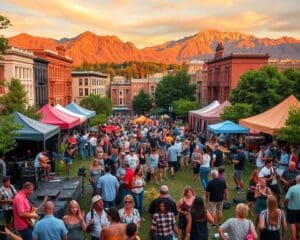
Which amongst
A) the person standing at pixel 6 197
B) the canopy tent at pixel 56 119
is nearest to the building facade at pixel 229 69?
the canopy tent at pixel 56 119

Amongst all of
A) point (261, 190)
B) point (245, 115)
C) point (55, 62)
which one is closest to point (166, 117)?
point (55, 62)

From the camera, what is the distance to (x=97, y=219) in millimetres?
6703

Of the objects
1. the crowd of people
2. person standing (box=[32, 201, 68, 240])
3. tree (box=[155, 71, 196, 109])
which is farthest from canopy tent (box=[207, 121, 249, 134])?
tree (box=[155, 71, 196, 109])

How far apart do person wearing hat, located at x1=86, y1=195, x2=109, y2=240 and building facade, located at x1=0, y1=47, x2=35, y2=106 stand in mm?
35800

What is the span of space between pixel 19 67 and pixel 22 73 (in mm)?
1238

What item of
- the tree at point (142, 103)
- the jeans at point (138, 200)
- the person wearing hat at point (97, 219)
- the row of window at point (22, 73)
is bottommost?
the tree at point (142, 103)

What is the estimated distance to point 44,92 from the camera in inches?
2344

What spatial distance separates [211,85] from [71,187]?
5844 centimetres

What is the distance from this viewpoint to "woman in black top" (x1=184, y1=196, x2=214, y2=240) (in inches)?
265

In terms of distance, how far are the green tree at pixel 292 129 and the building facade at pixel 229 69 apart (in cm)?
4180

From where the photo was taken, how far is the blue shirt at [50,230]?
607 cm

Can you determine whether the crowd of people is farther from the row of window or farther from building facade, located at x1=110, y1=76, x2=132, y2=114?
building facade, located at x1=110, y1=76, x2=132, y2=114

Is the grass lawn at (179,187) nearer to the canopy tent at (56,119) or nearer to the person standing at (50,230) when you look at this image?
the canopy tent at (56,119)

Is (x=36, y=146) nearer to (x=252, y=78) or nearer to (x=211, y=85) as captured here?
(x=252, y=78)
